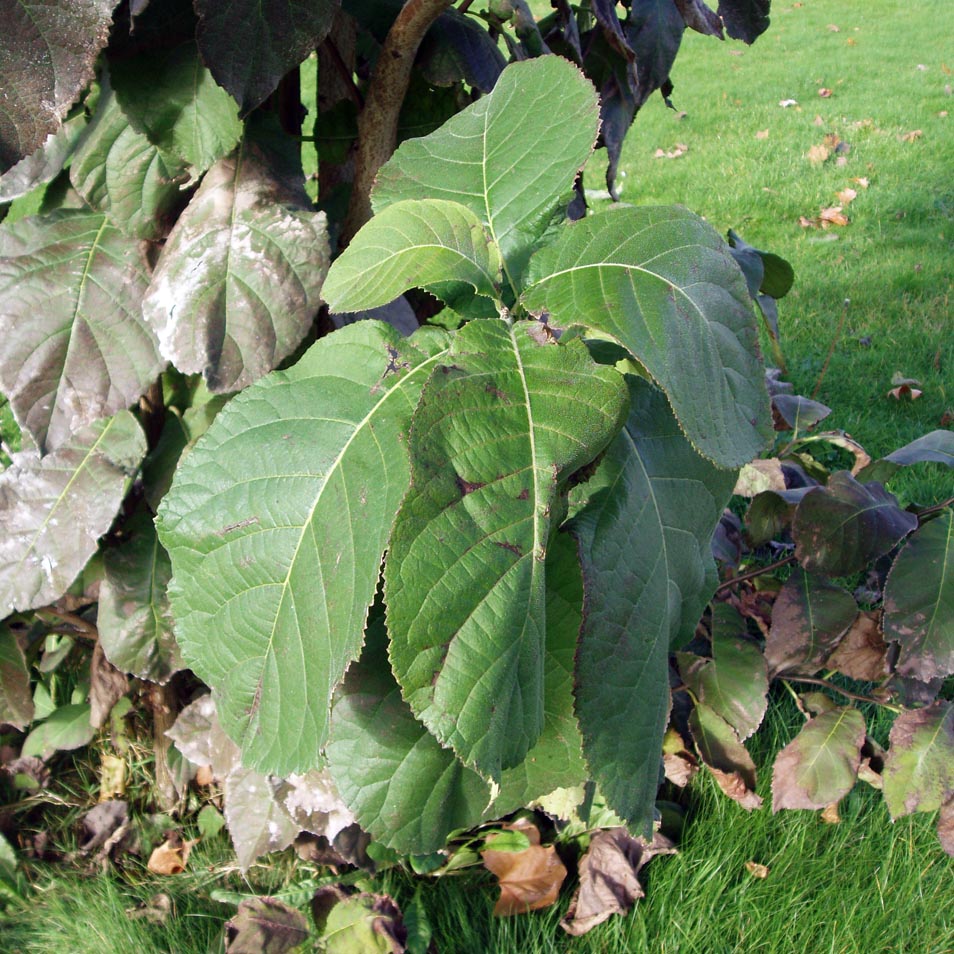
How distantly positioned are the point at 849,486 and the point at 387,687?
3.56 feet

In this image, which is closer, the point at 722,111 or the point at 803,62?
the point at 722,111

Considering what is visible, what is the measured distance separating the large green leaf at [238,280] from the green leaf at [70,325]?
0.12 meters

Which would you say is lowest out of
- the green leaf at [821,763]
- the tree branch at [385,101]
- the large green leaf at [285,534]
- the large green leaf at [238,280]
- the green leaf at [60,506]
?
the green leaf at [821,763]

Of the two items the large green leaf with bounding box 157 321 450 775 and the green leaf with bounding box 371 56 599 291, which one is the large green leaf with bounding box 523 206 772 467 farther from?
the large green leaf with bounding box 157 321 450 775

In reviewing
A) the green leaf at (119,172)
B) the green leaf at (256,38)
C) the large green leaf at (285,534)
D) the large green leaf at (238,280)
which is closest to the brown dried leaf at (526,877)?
the large green leaf at (285,534)

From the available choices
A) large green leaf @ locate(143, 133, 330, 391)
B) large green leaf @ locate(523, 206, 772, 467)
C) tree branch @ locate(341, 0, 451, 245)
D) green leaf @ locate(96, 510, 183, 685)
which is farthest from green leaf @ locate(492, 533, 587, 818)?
green leaf @ locate(96, 510, 183, 685)

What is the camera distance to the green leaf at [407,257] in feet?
3.20

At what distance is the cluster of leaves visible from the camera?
1.71 metres

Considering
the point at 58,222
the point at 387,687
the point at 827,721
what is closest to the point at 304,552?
the point at 387,687

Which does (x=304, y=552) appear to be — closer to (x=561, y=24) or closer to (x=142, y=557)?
(x=142, y=557)

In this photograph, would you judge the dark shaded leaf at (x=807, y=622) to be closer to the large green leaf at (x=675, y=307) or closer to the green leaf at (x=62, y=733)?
the large green leaf at (x=675, y=307)

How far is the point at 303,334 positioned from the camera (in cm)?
116

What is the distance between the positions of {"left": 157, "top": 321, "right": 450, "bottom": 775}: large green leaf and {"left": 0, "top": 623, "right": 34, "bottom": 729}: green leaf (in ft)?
3.37

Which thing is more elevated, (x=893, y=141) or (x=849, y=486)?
(x=849, y=486)
